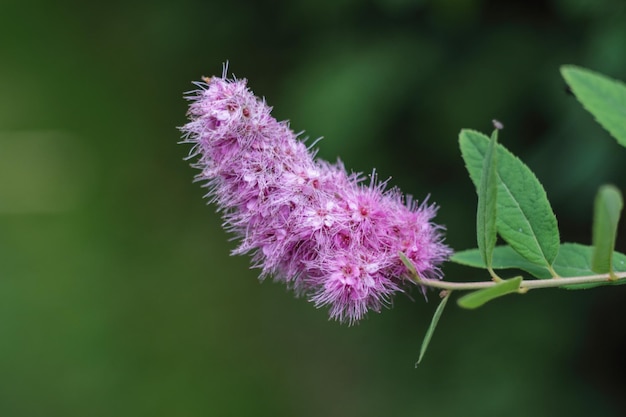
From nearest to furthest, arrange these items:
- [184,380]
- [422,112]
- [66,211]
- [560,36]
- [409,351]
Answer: [560,36]
[422,112]
[409,351]
[184,380]
[66,211]

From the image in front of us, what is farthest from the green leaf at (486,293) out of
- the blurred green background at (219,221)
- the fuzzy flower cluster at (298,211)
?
the blurred green background at (219,221)

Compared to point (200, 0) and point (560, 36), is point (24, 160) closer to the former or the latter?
point (200, 0)

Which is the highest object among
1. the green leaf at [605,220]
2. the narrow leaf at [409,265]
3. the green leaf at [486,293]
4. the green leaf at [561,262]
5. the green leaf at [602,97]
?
the green leaf at [602,97]

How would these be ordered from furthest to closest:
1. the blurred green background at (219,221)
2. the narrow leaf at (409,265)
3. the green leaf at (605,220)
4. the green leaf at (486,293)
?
the blurred green background at (219,221) → the narrow leaf at (409,265) → the green leaf at (486,293) → the green leaf at (605,220)

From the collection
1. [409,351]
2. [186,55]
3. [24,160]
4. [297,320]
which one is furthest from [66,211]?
[409,351]

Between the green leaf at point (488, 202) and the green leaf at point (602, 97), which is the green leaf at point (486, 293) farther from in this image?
the green leaf at point (602, 97)

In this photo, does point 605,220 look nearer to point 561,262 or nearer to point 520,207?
point 520,207

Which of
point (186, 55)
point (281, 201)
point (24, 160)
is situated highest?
point (186, 55)
